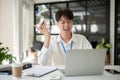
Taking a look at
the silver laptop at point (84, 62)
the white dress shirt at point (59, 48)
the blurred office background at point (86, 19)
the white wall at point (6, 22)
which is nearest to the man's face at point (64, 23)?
the white dress shirt at point (59, 48)

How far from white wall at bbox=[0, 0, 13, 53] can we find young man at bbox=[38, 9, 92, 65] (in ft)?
6.05

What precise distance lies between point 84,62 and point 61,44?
0.75 m

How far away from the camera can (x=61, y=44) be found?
2.11 meters

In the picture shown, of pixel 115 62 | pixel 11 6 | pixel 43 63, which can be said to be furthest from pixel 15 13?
pixel 115 62

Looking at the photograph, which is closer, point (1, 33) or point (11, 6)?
point (1, 33)

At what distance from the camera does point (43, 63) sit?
207 centimetres

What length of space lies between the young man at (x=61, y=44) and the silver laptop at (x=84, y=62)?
24.9 inches

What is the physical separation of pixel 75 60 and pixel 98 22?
16.3 ft

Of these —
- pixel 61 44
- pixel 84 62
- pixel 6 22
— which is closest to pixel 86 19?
pixel 6 22

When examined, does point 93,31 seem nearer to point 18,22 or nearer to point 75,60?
point 18,22

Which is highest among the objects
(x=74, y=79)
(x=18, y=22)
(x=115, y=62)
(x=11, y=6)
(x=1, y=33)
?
(x=11, y=6)

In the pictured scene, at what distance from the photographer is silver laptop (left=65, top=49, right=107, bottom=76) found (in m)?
1.36

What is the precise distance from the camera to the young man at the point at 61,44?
205 cm

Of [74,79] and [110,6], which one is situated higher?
[110,6]
